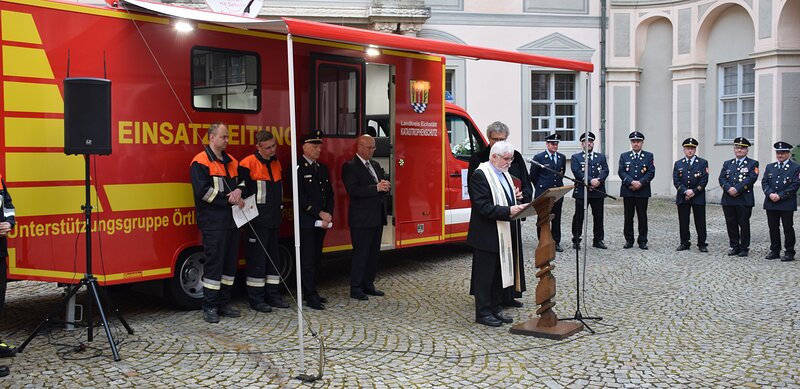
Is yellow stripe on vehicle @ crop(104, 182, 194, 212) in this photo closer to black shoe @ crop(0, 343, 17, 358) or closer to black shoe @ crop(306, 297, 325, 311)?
black shoe @ crop(0, 343, 17, 358)

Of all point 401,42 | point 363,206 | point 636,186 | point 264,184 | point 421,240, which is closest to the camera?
point 264,184

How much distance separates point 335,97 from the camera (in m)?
8.20

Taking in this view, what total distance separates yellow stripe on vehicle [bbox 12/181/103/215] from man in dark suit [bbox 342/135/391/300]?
242 cm

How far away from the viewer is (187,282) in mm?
7355

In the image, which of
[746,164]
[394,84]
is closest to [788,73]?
[746,164]

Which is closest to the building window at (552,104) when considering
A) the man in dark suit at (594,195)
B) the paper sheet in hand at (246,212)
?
the man in dark suit at (594,195)

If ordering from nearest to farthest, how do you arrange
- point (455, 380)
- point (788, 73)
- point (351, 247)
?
point (455, 380) → point (351, 247) → point (788, 73)

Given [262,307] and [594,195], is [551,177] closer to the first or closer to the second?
[594,195]

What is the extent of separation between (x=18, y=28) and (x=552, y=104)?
15473 millimetres

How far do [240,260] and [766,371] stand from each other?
4577 mm

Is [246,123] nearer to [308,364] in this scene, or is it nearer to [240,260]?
[240,260]

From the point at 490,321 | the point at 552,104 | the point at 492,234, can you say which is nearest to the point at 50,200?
the point at 492,234

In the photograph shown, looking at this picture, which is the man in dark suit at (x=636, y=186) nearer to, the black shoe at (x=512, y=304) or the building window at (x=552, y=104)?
the black shoe at (x=512, y=304)

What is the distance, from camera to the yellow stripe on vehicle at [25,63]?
5.93 meters
